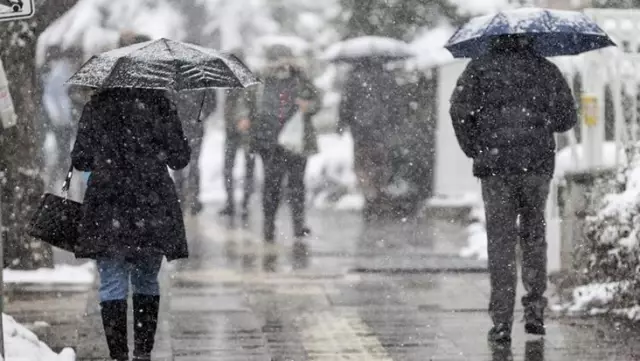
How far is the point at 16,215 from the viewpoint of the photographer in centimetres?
953

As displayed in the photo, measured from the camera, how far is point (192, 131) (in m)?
13.5

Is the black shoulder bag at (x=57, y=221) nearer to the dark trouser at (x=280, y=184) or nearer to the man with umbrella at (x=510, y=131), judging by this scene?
the man with umbrella at (x=510, y=131)

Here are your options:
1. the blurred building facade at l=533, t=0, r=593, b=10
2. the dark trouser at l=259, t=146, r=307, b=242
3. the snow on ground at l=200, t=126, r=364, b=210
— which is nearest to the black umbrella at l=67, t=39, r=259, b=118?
the dark trouser at l=259, t=146, r=307, b=242

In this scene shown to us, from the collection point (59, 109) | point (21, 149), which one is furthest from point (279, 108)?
point (21, 149)

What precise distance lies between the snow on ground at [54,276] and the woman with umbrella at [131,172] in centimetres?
280

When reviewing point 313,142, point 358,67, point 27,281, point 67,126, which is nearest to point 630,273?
point 27,281

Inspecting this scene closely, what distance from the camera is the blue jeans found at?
6449 mm

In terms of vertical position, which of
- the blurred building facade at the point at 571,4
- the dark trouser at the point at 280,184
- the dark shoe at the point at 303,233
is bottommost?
the dark shoe at the point at 303,233

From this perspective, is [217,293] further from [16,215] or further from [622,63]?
[622,63]

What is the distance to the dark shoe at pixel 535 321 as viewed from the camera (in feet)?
23.9

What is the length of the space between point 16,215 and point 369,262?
2.91 meters

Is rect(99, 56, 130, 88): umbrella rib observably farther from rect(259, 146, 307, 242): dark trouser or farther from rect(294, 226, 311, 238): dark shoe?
rect(294, 226, 311, 238): dark shoe

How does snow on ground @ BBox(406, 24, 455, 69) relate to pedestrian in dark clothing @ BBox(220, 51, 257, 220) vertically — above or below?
above

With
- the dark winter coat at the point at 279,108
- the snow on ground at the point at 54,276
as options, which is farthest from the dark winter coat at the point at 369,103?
the snow on ground at the point at 54,276
